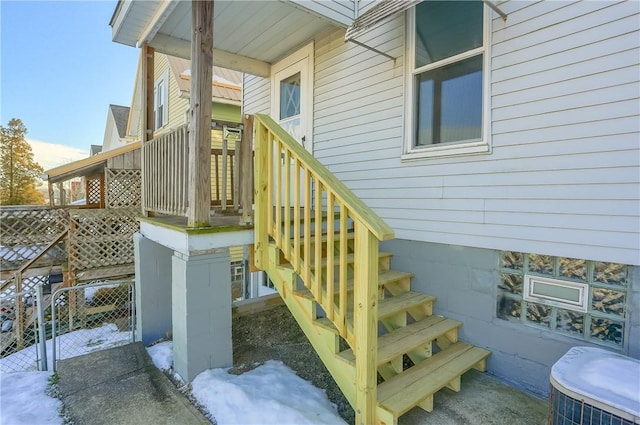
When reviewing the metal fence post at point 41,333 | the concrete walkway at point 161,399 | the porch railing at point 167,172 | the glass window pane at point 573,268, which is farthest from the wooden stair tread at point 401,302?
the metal fence post at point 41,333

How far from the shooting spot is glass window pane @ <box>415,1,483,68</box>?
2957mm

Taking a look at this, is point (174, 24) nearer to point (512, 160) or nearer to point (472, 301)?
point (512, 160)

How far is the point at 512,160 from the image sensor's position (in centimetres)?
266

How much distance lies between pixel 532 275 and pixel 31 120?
21.9 metres

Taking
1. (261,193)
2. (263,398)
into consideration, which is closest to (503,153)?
(261,193)

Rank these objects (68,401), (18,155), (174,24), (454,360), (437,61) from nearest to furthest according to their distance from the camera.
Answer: (68,401) < (454,360) < (437,61) < (174,24) < (18,155)

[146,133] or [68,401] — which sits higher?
[146,133]

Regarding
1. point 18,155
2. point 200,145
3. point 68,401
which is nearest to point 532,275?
point 200,145

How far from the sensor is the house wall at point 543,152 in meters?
2.17

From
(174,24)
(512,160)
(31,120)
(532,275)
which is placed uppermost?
(31,120)

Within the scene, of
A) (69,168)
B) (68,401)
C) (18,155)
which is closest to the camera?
(68,401)

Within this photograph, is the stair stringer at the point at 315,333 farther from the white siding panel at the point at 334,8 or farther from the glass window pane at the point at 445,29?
the white siding panel at the point at 334,8

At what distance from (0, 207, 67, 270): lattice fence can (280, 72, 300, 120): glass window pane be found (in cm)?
560

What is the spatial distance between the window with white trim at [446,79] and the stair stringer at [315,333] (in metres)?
1.81
